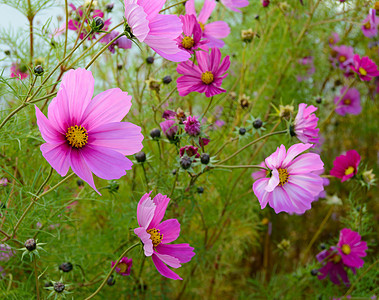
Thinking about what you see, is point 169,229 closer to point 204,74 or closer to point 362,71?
point 204,74

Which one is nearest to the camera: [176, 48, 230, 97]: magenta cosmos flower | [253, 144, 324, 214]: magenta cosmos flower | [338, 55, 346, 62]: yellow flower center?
[253, 144, 324, 214]: magenta cosmos flower

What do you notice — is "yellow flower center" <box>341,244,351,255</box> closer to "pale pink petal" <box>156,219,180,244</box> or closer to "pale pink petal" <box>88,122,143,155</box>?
"pale pink petal" <box>156,219,180,244</box>

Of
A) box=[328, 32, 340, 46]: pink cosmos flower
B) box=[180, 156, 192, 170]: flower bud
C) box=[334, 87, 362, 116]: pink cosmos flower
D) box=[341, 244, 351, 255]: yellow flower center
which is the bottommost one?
box=[341, 244, 351, 255]: yellow flower center

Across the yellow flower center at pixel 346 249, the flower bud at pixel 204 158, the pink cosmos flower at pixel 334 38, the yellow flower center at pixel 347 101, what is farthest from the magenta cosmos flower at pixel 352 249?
the pink cosmos flower at pixel 334 38

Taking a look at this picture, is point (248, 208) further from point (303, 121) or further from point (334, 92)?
point (334, 92)

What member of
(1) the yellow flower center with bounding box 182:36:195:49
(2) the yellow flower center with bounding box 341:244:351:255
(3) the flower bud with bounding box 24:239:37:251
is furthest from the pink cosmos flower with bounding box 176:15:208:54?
(2) the yellow flower center with bounding box 341:244:351:255
